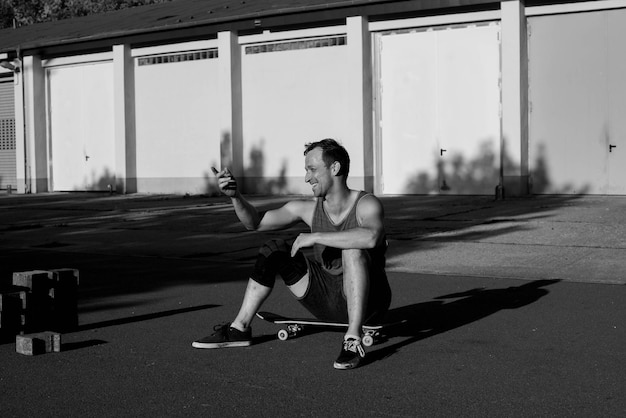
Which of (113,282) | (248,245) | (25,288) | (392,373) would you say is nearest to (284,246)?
(392,373)

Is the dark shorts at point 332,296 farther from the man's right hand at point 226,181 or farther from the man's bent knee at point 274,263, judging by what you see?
the man's right hand at point 226,181

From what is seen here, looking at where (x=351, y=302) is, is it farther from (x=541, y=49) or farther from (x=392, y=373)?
(x=541, y=49)

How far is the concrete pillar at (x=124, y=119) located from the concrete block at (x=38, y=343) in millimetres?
20958

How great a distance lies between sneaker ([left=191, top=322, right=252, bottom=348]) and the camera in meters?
7.16

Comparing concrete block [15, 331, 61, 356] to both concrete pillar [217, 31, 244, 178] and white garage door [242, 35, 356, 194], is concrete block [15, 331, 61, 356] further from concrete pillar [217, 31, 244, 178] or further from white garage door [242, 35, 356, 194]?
concrete pillar [217, 31, 244, 178]

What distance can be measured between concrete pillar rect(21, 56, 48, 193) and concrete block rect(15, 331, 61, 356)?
2379 cm

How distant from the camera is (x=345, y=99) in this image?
78.5ft

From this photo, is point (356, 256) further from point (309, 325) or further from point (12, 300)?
point (12, 300)

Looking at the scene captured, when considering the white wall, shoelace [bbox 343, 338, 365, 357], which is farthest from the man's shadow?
the white wall

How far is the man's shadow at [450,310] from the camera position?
7629mm

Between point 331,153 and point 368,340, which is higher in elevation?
point 331,153

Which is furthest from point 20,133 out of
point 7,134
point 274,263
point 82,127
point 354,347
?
point 354,347

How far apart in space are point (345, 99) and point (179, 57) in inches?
222

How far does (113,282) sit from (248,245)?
341 centimetres
